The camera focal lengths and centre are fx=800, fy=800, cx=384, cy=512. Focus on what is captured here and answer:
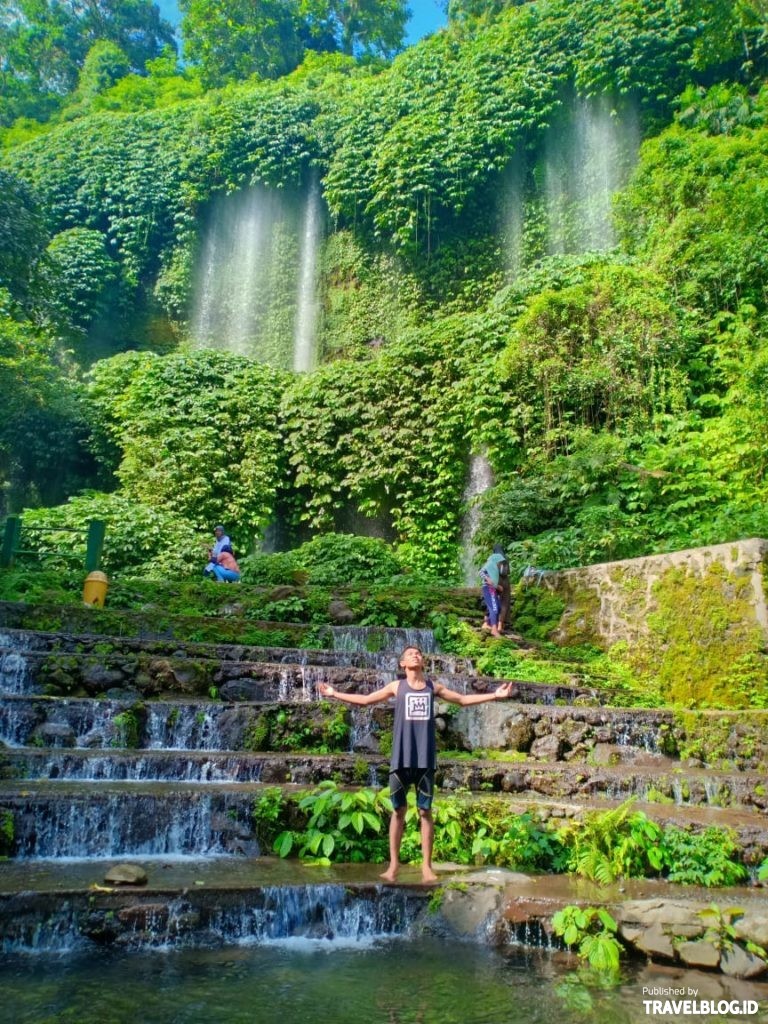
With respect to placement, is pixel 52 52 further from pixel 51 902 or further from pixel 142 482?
pixel 51 902

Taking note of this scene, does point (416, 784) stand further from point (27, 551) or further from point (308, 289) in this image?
point (308, 289)

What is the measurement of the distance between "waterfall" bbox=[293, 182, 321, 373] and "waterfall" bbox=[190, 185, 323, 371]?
0.11ft

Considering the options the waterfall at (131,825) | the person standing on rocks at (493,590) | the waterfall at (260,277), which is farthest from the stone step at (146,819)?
the waterfall at (260,277)

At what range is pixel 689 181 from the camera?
19703 mm

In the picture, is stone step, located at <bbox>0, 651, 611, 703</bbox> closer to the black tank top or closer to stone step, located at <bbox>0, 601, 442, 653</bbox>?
stone step, located at <bbox>0, 601, 442, 653</bbox>

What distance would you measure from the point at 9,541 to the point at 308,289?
16682 mm

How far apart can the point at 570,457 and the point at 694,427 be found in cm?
282

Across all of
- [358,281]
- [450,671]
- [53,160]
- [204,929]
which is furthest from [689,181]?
[53,160]

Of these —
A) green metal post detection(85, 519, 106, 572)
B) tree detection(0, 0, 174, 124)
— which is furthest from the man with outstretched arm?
tree detection(0, 0, 174, 124)

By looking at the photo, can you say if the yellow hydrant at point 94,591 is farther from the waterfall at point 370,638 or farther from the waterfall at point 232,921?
the waterfall at point 232,921

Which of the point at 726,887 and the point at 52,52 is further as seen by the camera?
Answer: the point at 52,52

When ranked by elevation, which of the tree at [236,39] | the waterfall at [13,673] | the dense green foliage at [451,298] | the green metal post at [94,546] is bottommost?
the waterfall at [13,673]

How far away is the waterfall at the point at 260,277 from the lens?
27672 mm

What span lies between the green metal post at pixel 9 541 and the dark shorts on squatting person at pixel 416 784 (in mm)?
10974
